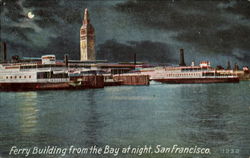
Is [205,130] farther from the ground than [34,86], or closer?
closer

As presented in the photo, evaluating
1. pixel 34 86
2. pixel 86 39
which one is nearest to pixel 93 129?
pixel 34 86

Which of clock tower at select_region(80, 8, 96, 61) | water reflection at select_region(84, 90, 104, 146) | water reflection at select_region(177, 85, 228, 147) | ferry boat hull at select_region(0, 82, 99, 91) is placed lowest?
water reflection at select_region(177, 85, 228, 147)

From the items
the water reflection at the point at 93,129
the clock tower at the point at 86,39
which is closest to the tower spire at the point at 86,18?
the clock tower at the point at 86,39

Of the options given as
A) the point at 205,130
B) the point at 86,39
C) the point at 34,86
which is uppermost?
the point at 86,39

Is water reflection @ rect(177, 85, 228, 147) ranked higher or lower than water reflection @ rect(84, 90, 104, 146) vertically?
lower

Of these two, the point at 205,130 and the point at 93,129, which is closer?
the point at 205,130

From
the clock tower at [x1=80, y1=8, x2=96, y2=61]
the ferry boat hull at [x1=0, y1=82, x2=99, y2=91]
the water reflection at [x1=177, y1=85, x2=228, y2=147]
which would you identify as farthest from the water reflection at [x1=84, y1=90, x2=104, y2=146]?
the clock tower at [x1=80, y1=8, x2=96, y2=61]

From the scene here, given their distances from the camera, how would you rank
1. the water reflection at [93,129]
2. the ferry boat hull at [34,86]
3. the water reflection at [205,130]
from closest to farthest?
the water reflection at [205,130], the water reflection at [93,129], the ferry boat hull at [34,86]

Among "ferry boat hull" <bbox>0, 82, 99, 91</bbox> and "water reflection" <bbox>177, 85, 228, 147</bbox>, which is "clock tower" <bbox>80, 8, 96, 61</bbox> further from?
"water reflection" <bbox>177, 85, 228, 147</bbox>

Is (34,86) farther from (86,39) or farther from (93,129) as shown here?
(86,39)

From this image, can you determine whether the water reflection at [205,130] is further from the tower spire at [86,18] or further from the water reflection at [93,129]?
the tower spire at [86,18]

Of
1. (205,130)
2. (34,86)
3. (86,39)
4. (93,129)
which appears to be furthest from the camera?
(86,39)

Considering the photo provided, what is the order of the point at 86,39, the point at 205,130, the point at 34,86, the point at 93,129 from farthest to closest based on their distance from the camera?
the point at 86,39, the point at 34,86, the point at 93,129, the point at 205,130
